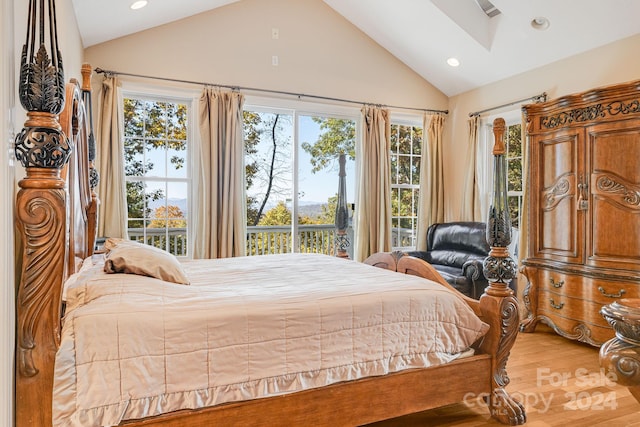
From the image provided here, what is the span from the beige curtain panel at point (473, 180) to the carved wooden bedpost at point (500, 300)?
9.74ft

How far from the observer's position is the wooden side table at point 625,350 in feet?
2.02

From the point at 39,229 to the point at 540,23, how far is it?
14.5 ft

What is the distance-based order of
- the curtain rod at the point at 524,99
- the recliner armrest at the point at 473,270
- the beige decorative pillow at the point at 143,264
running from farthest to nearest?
the curtain rod at the point at 524,99, the recliner armrest at the point at 473,270, the beige decorative pillow at the point at 143,264

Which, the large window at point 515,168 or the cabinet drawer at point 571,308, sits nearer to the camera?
the cabinet drawer at point 571,308

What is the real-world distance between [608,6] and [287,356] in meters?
3.87

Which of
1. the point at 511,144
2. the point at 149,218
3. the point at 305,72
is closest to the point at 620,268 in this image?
the point at 511,144

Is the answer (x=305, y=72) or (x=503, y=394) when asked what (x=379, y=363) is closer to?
(x=503, y=394)

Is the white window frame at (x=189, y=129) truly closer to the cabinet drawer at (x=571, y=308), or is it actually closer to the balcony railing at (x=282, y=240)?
the balcony railing at (x=282, y=240)

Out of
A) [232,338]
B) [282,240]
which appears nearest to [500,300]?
[232,338]

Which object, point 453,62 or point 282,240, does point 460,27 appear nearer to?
point 453,62

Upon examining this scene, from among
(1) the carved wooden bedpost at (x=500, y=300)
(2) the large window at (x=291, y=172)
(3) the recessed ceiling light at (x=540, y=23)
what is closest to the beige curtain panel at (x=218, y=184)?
(2) the large window at (x=291, y=172)

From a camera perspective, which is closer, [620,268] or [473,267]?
[620,268]

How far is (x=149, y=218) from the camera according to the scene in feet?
14.2

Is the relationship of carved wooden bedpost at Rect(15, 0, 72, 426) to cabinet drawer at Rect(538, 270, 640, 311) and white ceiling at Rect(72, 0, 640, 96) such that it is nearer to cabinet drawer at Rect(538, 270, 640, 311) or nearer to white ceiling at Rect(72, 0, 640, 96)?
white ceiling at Rect(72, 0, 640, 96)
